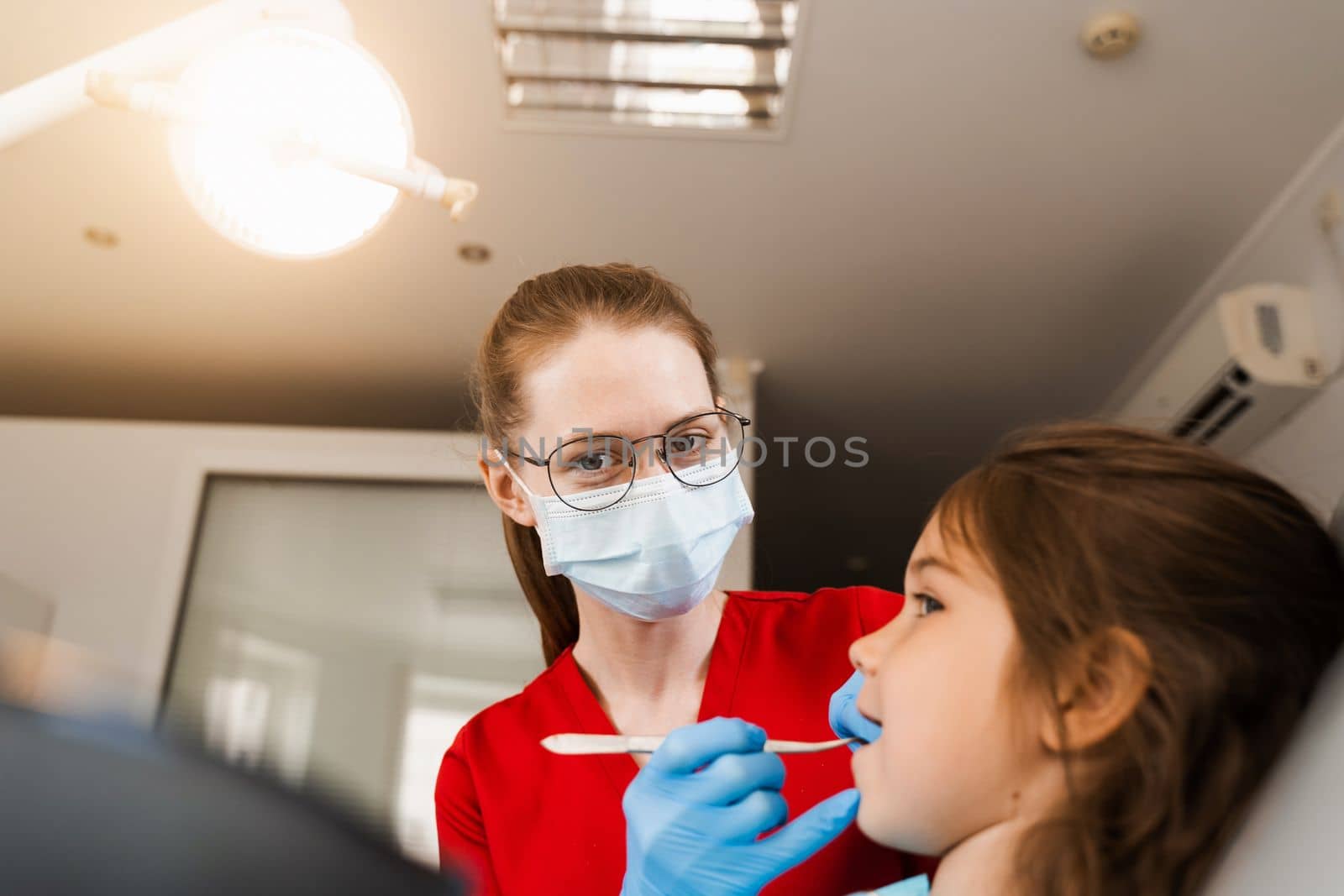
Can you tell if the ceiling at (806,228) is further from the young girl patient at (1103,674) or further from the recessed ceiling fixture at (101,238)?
the young girl patient at (1103,674)

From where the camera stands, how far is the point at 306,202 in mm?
1319

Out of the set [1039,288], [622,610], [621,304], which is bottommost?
[622,610]

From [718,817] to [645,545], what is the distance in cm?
44

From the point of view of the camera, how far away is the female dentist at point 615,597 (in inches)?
47.0

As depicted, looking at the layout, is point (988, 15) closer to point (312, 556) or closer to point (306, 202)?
point (306, 202)

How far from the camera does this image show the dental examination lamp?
3.70 ft

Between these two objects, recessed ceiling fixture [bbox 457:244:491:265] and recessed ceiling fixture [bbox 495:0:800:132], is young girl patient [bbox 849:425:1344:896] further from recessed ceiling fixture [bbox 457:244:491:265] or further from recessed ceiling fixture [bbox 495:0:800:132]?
recessed ceiling fixture [bbox 457:244:491:265]

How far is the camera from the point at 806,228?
2.55 m

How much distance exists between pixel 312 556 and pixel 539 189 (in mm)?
1317

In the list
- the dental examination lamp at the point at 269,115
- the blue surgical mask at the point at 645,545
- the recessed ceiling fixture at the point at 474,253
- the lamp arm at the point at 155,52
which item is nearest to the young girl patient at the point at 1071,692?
the blue surgical mask at the point at 645,545

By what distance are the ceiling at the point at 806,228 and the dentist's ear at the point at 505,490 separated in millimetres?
951

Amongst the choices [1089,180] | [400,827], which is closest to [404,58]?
[1089,180]

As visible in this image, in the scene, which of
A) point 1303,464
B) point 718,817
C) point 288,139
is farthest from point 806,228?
point 718,817

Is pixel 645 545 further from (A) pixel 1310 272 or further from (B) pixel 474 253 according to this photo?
(A) pixel 1310 272
